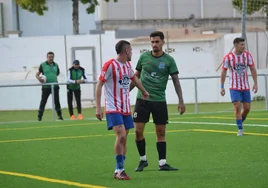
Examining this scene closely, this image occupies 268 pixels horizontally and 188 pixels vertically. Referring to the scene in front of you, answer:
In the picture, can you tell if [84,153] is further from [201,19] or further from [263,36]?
[201,19]

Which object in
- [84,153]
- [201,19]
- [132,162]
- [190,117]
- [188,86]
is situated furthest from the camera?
[201,19]

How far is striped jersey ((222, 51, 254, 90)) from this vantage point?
60.1 feet

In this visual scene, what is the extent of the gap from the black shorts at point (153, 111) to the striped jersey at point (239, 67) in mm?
5375

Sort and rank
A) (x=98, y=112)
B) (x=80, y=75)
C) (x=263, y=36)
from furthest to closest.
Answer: (x=263, y=36)
(x=80, y=75)
(x=98, y=112)

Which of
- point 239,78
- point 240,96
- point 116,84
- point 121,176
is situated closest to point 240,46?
point 239,78

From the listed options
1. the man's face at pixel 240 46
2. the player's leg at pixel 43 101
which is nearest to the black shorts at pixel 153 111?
the man's face at pixel 240 46

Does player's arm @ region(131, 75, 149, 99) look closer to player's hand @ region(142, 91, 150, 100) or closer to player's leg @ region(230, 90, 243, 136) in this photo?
player's hand @ region(142, 91, 150, 100)

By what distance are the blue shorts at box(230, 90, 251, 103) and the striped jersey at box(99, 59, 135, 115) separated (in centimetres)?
632

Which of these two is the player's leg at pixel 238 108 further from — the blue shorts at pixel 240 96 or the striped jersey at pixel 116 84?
the striped jersey at pixel 116 84

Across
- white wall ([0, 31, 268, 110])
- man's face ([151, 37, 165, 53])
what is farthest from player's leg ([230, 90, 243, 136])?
white wall ([0, 31, 268, 110])

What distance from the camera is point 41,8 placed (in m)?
42.9

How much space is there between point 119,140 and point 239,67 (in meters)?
6.83

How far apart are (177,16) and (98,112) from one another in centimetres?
4584


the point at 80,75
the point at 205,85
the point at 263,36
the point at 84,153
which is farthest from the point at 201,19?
the point at 84,153
